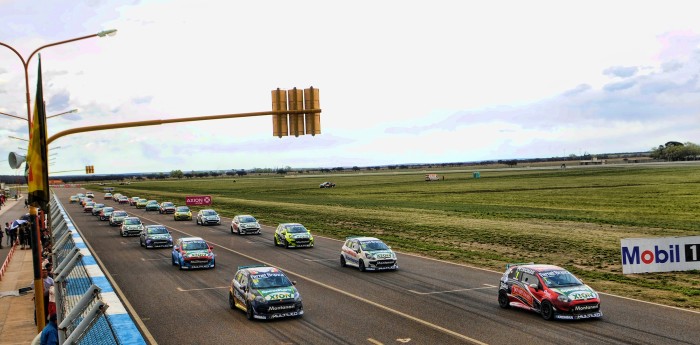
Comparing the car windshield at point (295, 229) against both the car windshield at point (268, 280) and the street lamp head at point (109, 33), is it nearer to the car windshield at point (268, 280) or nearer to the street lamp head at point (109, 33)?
the car windshield at point (268, 280)

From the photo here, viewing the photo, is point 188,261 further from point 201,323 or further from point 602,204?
point 602,204

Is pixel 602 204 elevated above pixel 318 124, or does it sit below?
below

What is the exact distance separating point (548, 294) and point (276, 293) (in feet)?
30.3

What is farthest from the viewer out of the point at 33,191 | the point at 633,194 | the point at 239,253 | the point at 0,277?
the point at 633,194

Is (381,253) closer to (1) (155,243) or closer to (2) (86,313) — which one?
(1) (155,243)

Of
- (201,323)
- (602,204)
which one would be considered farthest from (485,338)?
(602,204)

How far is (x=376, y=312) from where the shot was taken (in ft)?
79.1

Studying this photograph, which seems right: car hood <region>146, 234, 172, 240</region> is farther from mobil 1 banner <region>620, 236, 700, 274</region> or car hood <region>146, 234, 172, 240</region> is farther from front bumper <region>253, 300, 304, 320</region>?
→ mobil 1 banner <region>620, 236, 700, 274</region>

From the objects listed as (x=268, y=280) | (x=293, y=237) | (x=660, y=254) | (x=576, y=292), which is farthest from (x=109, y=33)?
(x=293, y=237)

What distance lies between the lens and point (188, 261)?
35.2 meters

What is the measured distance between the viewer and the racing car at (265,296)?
2298cm

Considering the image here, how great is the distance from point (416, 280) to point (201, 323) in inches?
459

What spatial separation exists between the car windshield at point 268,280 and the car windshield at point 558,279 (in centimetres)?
906

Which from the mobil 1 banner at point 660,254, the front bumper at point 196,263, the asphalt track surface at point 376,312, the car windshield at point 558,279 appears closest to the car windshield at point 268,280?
the asphalt track surface at point 376,312
